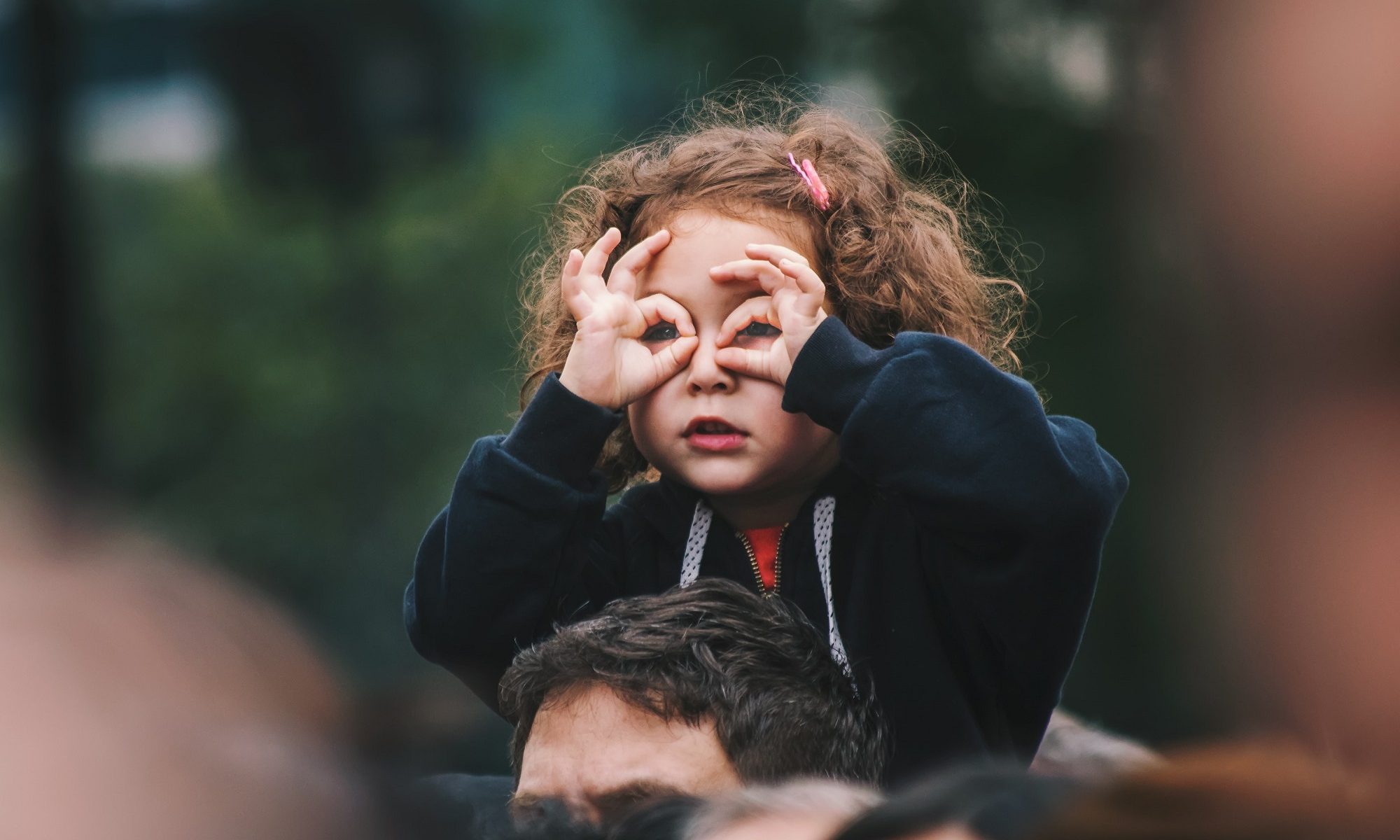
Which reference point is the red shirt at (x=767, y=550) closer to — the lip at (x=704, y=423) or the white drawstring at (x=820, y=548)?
the white drawstring at (x=820, y=548)

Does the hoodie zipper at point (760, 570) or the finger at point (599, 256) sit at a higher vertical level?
the finger at point (599, 256)

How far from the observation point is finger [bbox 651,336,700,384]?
139cm

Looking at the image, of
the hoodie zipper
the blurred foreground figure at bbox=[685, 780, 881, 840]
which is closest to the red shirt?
the hoodie zipper

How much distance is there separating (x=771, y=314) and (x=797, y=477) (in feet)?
0.65

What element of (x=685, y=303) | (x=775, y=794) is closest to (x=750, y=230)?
(x=685, y=303)

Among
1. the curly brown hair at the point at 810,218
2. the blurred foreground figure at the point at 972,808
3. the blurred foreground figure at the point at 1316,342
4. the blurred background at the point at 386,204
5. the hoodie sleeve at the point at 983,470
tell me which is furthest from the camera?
the blurred background at the point at 386,204

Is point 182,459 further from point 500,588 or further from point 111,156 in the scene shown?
point 500,588

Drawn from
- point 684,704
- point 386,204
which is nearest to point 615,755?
point 684,704

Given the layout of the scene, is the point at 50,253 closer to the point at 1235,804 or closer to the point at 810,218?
the point at 810,218

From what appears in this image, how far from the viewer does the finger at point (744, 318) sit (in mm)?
1386

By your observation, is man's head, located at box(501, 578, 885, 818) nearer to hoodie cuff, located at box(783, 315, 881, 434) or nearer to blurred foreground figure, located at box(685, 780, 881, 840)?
hoodie cuff, located at box(783, 315, 881, 434)

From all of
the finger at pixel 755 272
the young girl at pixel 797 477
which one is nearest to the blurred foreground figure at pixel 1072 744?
the young girl at pixel 797 477

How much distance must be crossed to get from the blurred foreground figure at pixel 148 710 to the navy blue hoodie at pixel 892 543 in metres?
0.93

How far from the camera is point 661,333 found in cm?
145
